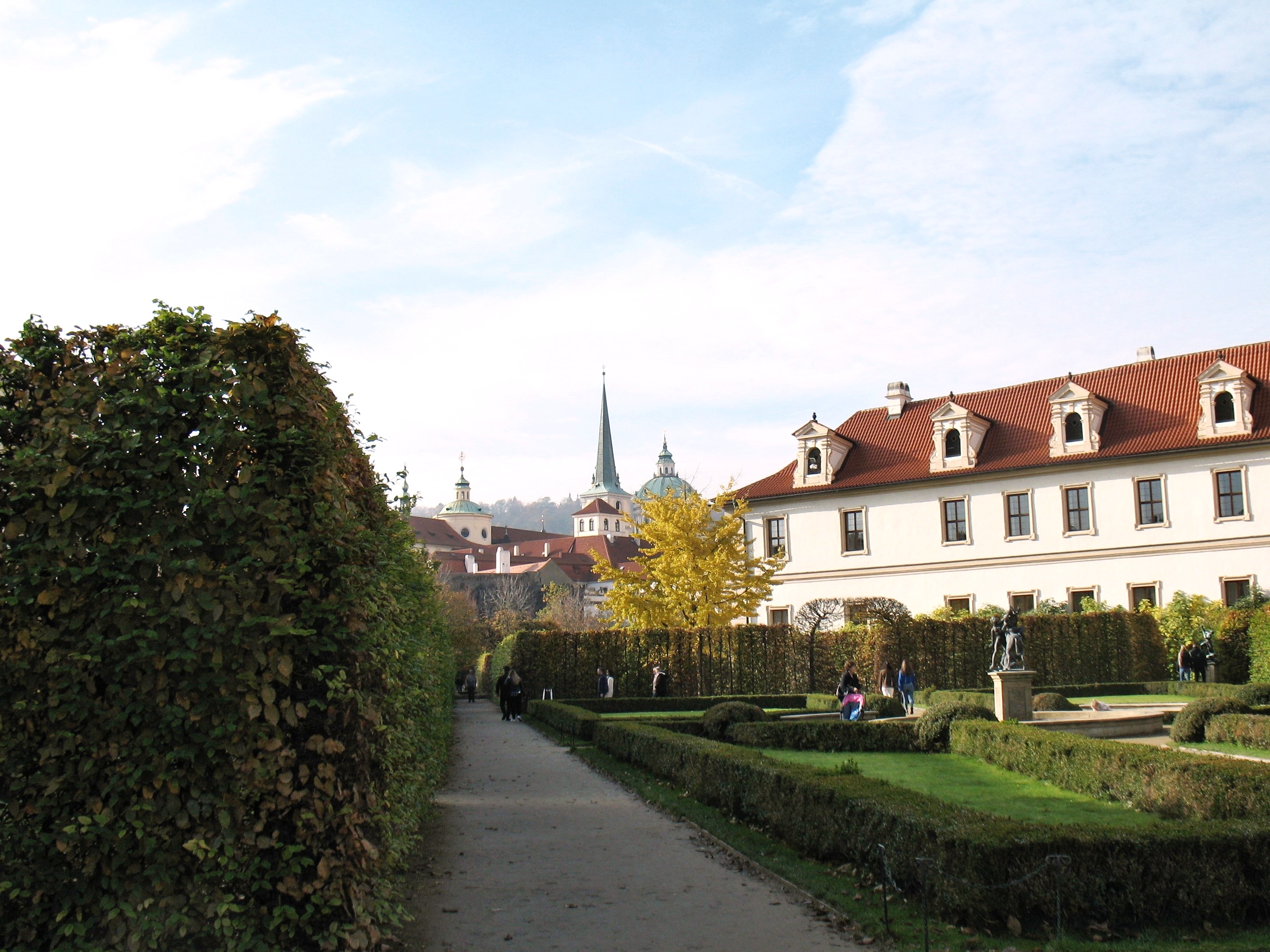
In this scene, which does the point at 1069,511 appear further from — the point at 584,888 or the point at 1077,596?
the point at 584,888

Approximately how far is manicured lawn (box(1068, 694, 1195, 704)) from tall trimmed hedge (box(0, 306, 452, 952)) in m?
25.4

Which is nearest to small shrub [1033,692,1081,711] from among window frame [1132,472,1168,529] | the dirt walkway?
the dirt walkway

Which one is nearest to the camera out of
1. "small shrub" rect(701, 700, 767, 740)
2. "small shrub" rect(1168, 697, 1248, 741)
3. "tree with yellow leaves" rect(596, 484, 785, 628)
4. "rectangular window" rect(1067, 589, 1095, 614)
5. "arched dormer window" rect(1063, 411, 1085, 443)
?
"small shrub" rect(1168, 697, 1248, 741)

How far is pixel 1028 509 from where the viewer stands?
134 feet

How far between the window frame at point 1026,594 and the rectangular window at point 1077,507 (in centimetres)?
260

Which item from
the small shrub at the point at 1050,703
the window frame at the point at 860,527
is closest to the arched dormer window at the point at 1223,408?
the window frame at the point at 860,527

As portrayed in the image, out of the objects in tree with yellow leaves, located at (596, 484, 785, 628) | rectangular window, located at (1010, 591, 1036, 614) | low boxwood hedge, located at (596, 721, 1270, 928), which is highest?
tree with yellow leaves, located at (596, 484, 785, 628)

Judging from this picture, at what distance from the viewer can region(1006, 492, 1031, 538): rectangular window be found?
4078 centimetres

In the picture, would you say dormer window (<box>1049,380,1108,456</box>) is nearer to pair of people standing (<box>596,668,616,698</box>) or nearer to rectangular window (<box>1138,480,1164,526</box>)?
rectangular window (<box>1138,480,1164,526</box>)

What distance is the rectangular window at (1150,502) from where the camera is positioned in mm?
38031

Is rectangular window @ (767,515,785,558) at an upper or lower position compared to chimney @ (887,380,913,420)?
lower

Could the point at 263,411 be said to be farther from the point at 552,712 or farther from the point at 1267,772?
the point at 552,712

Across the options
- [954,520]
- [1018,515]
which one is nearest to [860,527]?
[954,520]

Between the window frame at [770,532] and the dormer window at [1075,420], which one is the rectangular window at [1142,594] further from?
the window frame at [770,532]
